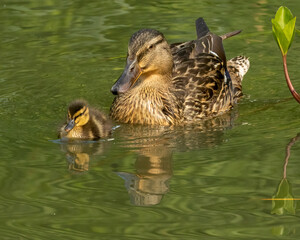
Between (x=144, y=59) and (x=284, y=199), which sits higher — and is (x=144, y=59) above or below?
above

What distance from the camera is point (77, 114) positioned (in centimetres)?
648

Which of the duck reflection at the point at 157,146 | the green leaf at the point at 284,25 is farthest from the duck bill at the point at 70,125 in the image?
the green leaf at the point at 284,25

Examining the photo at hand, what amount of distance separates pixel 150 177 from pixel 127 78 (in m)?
1.41

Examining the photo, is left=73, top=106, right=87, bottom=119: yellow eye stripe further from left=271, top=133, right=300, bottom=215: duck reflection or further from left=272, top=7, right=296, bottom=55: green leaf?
left=271, top=133, right=300, bottom=215: duck reflection

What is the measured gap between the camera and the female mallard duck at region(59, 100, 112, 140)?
643 cm

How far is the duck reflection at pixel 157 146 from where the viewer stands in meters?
5.12

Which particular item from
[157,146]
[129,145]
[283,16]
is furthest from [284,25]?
[129,145]

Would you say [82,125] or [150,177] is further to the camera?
[82,125]

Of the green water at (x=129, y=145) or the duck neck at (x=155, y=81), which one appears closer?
the green water at (x=129, y=145)

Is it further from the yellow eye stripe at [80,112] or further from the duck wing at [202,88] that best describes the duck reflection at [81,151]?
the duck wing at [202,88]

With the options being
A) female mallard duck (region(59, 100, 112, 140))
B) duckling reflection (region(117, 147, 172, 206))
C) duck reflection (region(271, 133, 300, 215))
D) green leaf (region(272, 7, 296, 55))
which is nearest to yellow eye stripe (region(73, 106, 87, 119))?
female mallard duck (region(59, 100, 112, 140))

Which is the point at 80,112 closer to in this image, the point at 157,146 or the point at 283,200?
the point at 157,146

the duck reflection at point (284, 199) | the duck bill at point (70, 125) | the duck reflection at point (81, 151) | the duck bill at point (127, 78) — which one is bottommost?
the duck reflection at point (81, 151)

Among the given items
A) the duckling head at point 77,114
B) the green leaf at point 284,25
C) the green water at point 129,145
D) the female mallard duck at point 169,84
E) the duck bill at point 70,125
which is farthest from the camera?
the female mallard duck at point 169,84
